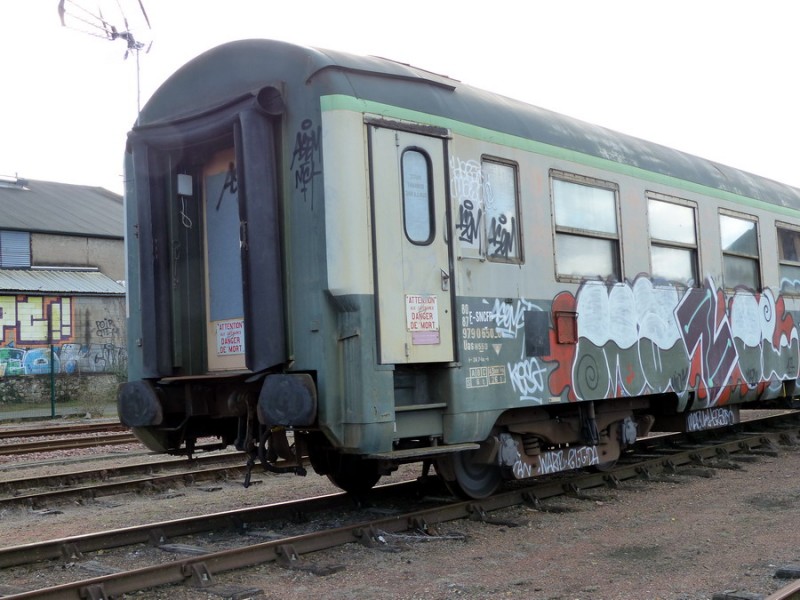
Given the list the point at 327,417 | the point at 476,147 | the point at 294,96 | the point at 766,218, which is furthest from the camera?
the point at 766,218

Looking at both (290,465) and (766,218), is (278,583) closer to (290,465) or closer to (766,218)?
(290,465)

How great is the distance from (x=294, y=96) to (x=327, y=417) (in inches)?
91.2

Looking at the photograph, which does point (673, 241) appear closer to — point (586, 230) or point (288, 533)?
point (586, 230)

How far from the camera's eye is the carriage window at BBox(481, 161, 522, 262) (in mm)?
7086

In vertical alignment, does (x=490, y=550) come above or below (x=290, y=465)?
below

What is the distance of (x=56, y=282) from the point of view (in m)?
32.0

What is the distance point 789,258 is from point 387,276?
7652 mm

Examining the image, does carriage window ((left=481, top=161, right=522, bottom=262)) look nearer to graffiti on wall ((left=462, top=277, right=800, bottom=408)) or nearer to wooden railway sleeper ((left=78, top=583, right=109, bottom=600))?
graffiti on wall ((left=462, top=277, right=800, bottom=408))

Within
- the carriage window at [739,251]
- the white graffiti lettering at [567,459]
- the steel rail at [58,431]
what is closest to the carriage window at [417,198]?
the white graffiti lettering at [567,459]

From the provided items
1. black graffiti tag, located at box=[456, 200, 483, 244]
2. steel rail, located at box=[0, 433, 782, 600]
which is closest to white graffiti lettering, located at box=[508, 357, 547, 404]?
steel rail, located at box=[0, 433, 782, 600]

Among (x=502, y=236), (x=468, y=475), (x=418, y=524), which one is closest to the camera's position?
(x=418, y=524)

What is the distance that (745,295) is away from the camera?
10422 mm

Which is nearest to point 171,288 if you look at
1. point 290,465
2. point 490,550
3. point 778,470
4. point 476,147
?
point 290,465

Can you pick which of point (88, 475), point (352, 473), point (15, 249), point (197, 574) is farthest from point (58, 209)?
point (197, 574)
